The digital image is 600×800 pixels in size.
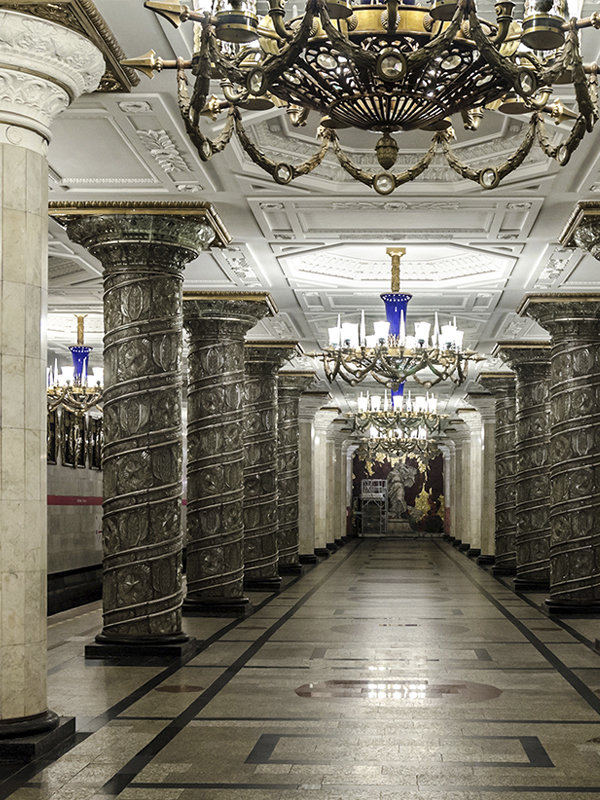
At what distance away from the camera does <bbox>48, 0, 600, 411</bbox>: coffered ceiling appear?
6.66 meters

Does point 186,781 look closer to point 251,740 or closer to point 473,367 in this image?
point 251,740

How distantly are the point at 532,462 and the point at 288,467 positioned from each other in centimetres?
487

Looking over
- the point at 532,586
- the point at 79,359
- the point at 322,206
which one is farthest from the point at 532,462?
the point at 322,206

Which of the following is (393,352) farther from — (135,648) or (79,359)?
(79,359)

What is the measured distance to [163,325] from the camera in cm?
855

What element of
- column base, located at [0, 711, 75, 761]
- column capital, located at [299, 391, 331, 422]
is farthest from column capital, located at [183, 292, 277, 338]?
column capital, located at [299, 391, 331, 422]

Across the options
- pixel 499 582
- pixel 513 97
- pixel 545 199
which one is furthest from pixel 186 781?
pixel 499 582

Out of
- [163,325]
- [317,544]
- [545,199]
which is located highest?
[545,199]

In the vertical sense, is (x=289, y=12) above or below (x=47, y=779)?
above

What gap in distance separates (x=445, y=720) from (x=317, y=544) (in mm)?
19593

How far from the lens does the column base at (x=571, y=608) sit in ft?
37.7

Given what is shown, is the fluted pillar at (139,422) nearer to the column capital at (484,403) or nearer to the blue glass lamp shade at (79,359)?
the blue glass lamp shade at (79,359)

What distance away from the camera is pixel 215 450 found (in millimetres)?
11406

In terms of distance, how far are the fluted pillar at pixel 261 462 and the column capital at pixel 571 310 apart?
15.0 ft
